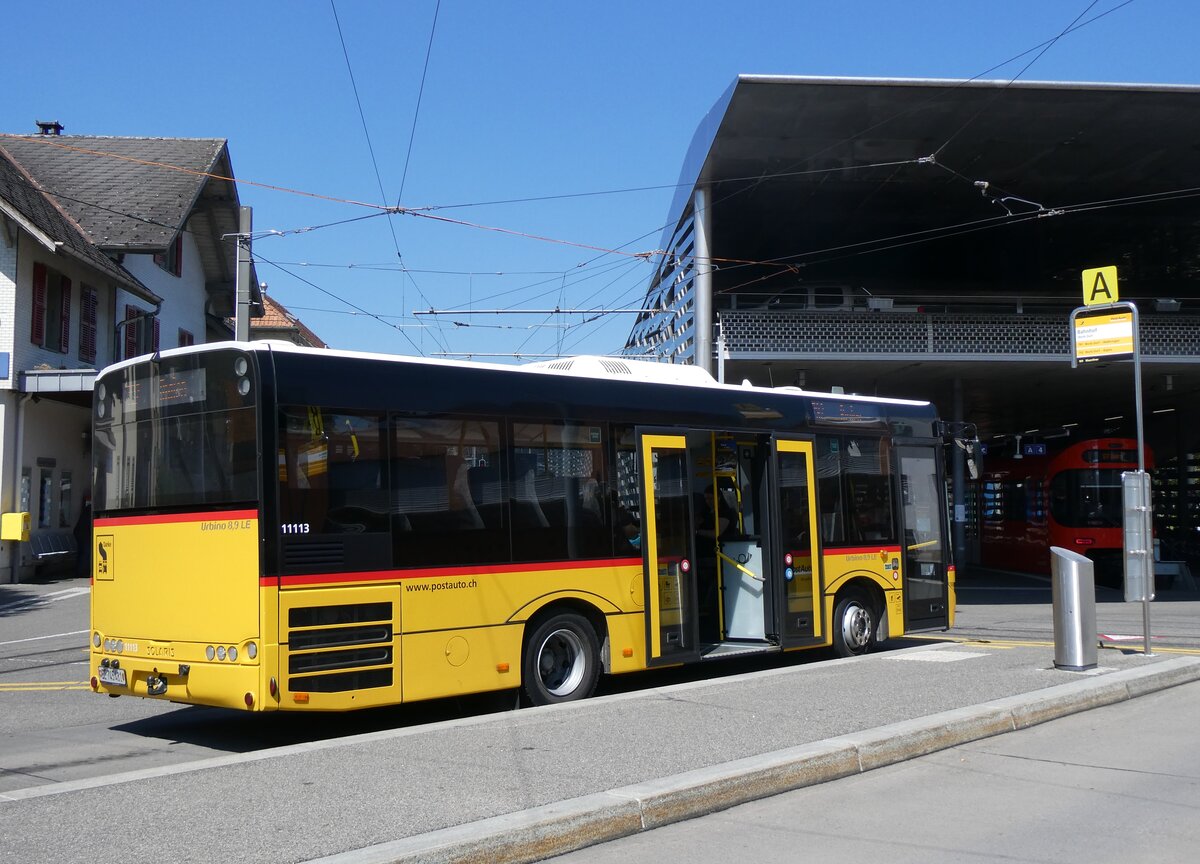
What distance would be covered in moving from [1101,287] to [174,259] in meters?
28.2

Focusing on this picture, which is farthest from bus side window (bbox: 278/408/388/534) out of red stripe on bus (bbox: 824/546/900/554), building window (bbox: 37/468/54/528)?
building window (bbox: 37/468/54/528)

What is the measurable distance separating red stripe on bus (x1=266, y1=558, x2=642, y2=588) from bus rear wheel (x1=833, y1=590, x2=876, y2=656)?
10.6ft

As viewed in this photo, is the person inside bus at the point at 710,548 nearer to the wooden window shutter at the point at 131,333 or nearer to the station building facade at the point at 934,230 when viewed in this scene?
the station building facade at the point at 934,230

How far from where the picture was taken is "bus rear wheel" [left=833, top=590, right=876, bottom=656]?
498 inches

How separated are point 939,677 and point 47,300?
23.3m

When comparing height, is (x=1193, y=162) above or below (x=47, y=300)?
above

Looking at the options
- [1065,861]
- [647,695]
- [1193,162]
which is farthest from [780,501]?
[1193,162]

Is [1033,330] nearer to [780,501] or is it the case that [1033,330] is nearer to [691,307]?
[691,307]

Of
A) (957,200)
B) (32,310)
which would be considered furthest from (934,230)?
(32,310)

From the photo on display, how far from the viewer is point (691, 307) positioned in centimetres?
2691

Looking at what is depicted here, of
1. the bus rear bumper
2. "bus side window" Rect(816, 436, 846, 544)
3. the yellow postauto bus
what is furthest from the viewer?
"bus side window" Rect(816, 436, 846, 544)

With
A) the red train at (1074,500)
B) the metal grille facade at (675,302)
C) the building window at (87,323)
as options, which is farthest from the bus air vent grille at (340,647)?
the building window at (87,323)

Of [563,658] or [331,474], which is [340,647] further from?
[563,658]

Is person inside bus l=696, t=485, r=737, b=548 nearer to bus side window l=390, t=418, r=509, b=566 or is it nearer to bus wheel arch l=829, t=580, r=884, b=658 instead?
bus wheel arch l=829, t=580, r=884, b=658
